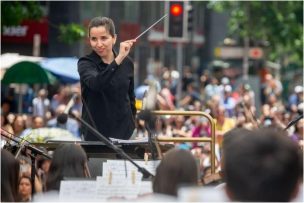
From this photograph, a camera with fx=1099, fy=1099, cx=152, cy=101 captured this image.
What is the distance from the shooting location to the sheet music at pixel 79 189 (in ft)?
18.5

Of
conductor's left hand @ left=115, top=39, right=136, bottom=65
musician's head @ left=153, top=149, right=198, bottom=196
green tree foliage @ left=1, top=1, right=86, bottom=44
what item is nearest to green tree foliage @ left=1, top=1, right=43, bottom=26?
green tree foliage @ left=1, top=1, right=86, bottom=44

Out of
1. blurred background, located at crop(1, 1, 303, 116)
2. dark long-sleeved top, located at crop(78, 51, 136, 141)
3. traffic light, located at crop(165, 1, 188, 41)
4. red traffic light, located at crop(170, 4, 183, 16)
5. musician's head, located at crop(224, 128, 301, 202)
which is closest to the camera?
musician's head, located at crop(224, 128, 301, 202)

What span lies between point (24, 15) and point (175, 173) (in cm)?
1556

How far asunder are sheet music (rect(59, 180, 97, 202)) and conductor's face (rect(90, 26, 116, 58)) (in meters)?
2.29

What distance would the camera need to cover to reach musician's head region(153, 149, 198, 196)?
199 inches

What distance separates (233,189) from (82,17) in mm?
36361

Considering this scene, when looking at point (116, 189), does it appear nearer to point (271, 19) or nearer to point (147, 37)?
point (271, 19)

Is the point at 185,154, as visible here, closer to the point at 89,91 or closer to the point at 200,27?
the point at 89,91

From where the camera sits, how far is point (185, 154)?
5156 millimetres

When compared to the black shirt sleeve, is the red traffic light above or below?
above

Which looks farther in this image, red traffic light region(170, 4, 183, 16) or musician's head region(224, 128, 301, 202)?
red traffic light region(170, 4, 183, 16)

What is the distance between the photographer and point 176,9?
910 inches

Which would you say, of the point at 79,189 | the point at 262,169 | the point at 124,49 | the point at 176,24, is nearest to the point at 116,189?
the point at 79,189

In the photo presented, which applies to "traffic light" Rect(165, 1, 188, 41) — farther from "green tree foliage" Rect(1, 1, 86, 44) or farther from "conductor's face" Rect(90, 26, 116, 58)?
"conductor's face" Rect(90, 26, 116, 58)
